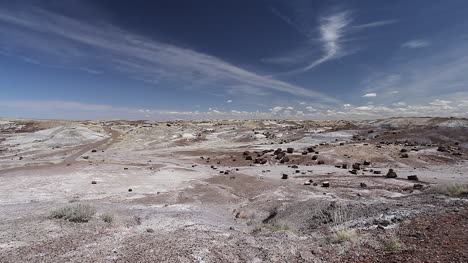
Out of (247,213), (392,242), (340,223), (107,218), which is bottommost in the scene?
(247,213)

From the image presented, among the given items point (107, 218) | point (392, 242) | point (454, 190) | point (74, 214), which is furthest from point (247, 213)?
point (454, 190)

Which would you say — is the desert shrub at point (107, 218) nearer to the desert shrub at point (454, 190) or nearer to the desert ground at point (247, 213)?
the desert ground at point (247, 213)

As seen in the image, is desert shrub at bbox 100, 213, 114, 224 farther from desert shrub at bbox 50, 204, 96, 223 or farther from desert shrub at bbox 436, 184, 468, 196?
desert shrub at bbox 436, 184, 468, 196

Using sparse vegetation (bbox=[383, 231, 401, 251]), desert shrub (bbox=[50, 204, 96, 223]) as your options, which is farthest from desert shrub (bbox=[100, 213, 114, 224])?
sparse vegetation (bbox=[383, 231, 401, 251])

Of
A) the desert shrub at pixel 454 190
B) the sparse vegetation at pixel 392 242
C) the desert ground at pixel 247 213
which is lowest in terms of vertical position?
the desert ground at pixel 247 213

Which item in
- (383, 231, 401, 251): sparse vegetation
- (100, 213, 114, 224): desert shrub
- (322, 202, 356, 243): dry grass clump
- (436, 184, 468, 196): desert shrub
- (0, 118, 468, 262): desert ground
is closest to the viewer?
(383, 231, 401, 251): sparse vegetation

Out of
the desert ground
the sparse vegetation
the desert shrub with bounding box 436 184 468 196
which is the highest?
the desert shrub with bounding box 436 184 468 196

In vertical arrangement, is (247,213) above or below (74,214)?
below

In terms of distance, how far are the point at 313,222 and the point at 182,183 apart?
574 inches

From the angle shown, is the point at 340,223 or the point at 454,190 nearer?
the point at 340,223

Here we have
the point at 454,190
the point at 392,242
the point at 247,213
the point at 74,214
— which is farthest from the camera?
the point at 247,213

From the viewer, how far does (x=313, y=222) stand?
10.8 metres

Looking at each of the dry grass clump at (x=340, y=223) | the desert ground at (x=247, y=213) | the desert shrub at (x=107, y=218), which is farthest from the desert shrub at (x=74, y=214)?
the dry grass clump at (x=340, y=223)

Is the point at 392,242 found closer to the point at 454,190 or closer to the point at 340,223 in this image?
the point at 340,223
